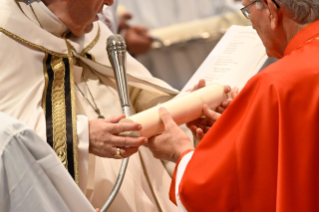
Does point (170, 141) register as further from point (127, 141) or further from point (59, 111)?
point (59, 111)

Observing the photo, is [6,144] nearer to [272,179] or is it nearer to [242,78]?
[272,179]

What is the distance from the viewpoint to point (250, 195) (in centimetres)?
140

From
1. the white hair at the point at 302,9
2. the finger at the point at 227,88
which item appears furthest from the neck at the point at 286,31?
the finger at the point at 227,88

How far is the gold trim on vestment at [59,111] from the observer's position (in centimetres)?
172

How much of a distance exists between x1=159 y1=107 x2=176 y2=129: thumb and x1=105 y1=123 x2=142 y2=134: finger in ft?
0.38

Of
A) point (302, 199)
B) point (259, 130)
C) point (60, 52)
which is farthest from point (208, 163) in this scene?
point (60, 52)

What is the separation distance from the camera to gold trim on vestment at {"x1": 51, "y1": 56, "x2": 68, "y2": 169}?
1.72m

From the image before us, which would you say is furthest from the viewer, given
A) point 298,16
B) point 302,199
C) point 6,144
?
point 298,16

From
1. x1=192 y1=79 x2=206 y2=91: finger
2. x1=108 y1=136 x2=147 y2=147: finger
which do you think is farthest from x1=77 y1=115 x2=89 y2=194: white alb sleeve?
x1=192 y1=79 x2=206 y2=91: finger

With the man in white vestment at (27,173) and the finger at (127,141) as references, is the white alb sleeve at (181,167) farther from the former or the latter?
the man in white vestment at (27,173)

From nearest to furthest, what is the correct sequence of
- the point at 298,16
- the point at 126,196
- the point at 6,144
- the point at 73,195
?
the point at 6,144, the point at 73,195, the point at 298,16, the point at 126,196

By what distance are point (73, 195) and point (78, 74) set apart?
0.99m

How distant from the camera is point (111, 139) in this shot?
1.69m

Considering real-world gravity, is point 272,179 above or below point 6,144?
below
